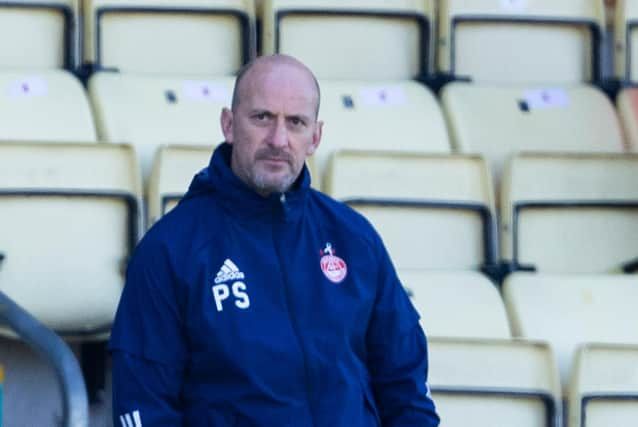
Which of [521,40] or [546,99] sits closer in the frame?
[546,99]

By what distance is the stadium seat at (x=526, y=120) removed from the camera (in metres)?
4.59

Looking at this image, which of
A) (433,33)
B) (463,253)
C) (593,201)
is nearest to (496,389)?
(463,253)

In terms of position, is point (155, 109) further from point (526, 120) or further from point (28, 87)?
point (526, 120)

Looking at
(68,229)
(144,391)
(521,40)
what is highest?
(521,40)

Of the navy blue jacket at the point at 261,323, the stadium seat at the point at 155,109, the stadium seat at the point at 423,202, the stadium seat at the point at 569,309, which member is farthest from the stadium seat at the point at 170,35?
the navy blue jacket at the point at 261,323

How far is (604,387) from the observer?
3.69 m

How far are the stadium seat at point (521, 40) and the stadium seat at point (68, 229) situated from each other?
1423 mm

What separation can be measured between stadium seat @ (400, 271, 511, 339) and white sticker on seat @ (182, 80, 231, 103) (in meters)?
0.79

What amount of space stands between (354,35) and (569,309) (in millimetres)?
1270

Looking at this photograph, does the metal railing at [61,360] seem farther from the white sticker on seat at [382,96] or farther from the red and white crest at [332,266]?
the white sticker on seat at [382,96]

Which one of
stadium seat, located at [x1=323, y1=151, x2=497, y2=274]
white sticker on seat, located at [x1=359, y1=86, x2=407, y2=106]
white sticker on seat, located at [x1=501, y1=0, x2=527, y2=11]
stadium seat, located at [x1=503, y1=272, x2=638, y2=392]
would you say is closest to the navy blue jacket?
stadium seat, located at [x1=503, y1=272, x2=638, y2=392]

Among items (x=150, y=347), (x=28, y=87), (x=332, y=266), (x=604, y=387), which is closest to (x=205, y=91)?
(x=28, y=87)

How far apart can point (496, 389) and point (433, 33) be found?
1.62 metres

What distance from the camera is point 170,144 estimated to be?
411 centimetres
